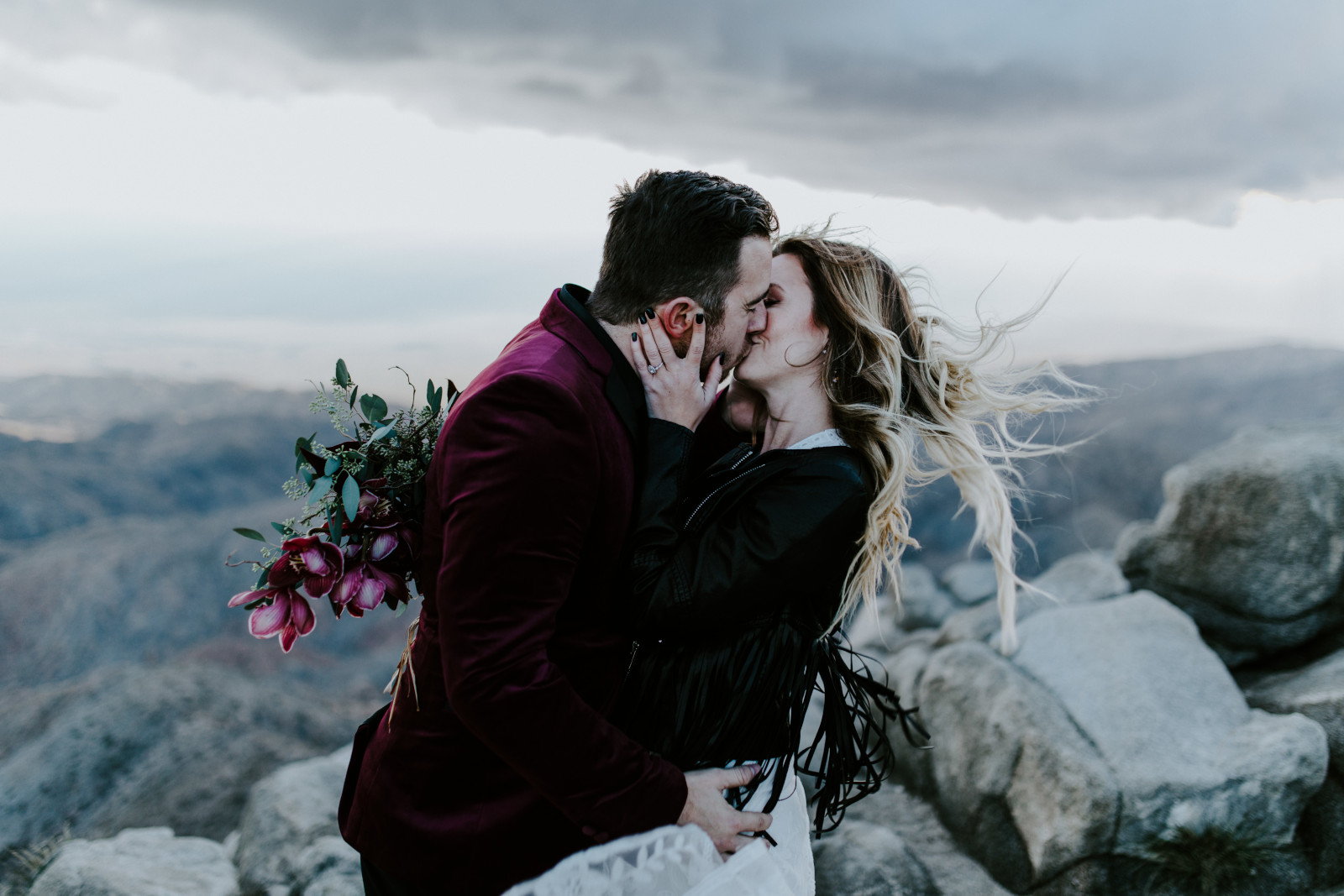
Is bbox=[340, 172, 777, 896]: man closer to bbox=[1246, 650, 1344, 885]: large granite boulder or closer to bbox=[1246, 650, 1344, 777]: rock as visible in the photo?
bbox=[1246, 650, 1344, 885]: large granite boulder

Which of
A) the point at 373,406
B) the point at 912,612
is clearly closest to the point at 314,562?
the point at 373,406

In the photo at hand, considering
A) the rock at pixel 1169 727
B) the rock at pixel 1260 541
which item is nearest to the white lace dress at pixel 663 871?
the rock at pixel 1169 727

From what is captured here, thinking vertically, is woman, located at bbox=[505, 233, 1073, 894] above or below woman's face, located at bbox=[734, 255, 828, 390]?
below

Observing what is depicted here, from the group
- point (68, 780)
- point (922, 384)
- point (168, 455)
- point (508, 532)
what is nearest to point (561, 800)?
point (508, 532)

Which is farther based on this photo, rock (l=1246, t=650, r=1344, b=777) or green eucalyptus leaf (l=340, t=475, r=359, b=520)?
rock (l=1246, t=650, r=1344, b=777)

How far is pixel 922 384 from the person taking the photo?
8.49 feet

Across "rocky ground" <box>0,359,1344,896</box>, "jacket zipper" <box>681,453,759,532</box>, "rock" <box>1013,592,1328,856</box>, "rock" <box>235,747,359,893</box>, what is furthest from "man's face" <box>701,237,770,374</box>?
"rock" <box>1013,592,1328,856</box>

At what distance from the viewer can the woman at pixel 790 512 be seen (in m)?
1.95

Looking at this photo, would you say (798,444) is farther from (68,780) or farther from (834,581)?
(68,780)

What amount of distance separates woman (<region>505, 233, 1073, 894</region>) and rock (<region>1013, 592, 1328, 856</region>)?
2.53 meters

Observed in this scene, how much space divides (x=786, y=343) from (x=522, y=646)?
1294 mm

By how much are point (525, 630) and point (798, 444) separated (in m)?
1.10

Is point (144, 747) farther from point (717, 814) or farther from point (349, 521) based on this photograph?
point (717, 814)

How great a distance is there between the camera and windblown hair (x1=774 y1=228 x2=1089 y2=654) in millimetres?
2348
